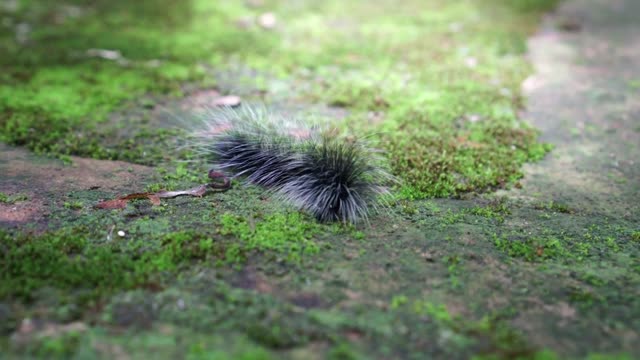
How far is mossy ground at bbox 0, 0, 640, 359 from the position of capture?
6.50 feet

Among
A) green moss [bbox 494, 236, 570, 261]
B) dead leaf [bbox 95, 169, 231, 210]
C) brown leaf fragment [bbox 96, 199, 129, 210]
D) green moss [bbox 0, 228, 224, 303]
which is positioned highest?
green moss [bbox 494, 236, 570, 261]

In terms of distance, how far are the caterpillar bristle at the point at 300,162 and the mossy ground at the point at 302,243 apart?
3.8 inches

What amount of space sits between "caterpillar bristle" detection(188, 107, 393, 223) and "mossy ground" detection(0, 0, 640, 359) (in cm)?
10

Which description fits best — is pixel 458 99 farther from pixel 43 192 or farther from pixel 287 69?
pixel 43 192

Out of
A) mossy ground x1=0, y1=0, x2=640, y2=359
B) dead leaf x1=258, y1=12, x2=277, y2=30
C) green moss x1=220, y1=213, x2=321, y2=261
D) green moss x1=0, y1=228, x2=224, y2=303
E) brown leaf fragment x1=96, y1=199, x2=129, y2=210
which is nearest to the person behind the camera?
mossy ground x1=0, y1=0, x2=640, y2=359

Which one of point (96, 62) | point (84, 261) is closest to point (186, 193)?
point (84, 261)

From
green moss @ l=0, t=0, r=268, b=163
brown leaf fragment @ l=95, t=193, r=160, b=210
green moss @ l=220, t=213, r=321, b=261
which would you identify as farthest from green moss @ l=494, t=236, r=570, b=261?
green moss @ l=0, t=0, r=268, b=163

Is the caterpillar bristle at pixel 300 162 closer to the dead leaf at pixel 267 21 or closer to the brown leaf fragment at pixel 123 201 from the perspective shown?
the brown leaf fragment at pixel 123 201

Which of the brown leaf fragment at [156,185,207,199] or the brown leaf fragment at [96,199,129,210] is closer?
the brown leaf fragment at [96,199,129,210]

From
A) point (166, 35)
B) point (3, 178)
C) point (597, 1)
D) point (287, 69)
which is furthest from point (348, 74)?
point (597, 1)

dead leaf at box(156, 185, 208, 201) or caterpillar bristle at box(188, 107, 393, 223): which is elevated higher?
caterpillar bristle at box(188, 107, 393, 223)

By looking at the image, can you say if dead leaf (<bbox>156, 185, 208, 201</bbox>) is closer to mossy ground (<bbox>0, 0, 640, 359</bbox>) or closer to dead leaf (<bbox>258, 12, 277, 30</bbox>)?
mossy ground (<bbox>0, 0, 640, 359</bbox>)

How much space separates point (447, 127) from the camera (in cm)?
370

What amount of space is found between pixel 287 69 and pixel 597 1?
390cm
